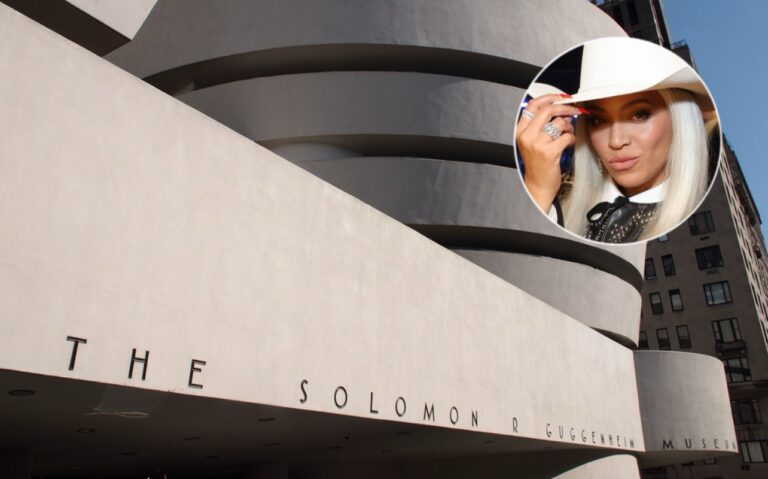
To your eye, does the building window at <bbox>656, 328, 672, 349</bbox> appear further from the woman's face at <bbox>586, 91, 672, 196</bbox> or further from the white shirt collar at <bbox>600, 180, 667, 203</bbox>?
the woman's face at <bbox>586, 91, 672, 196</bbox>

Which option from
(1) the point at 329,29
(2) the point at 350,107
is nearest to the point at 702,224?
→ (2) the point at 350,107

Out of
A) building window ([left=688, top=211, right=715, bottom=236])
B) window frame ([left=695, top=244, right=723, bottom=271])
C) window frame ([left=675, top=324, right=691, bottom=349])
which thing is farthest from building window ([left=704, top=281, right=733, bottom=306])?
building window ([left=688, top=211, right=715, bottom=236])

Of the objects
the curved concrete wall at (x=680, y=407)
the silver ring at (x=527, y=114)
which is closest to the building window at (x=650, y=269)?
the curved concrete wall at (x=680, y=407)

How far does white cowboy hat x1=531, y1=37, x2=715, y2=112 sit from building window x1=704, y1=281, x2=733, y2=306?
36080 millimetres

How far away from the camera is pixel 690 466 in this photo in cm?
4378

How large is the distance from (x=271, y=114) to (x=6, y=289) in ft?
41.5

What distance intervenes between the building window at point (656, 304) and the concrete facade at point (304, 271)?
94.8ft

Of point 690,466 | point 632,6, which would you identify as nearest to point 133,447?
point 690,466

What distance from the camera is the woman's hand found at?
51.8ft

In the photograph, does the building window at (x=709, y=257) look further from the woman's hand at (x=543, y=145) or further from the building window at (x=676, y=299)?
the woman's hand at (x=543, y=145)

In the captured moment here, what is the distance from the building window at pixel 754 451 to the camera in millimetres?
42406

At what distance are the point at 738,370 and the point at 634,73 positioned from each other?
36.4m

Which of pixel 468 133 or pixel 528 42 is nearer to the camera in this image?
pixel 468 133

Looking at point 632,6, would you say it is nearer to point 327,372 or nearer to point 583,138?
point 583,138
